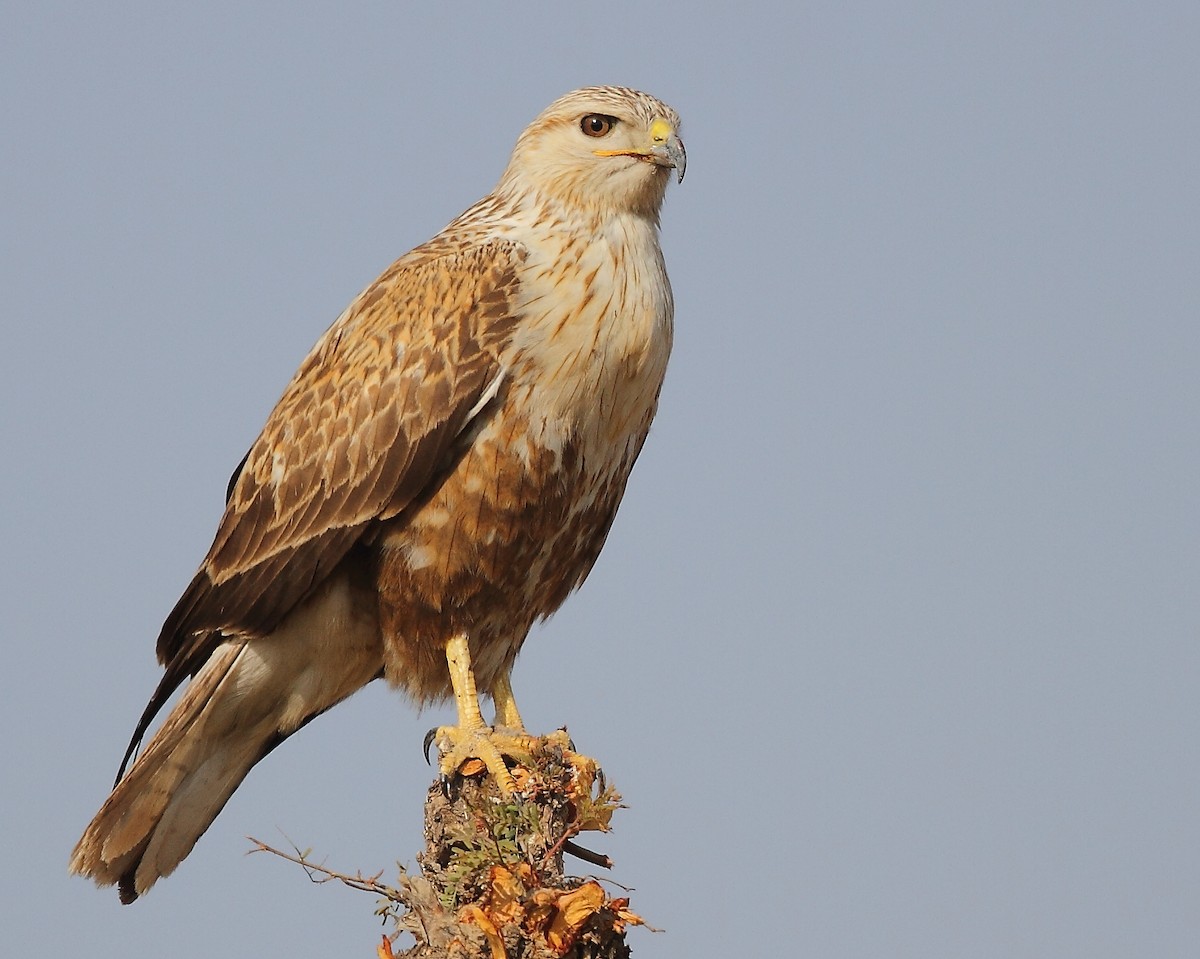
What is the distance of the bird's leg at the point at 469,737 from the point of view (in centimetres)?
545

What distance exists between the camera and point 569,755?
18.1 ft

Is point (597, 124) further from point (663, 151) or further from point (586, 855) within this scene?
point (586, 855)

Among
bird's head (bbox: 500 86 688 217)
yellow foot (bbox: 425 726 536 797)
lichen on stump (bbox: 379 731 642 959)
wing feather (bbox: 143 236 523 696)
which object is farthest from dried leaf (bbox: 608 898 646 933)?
bird's head (bbox: 500 86 688 217)

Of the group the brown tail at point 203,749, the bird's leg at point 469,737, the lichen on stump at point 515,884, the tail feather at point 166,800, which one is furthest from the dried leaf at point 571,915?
the tail feather at point 166,800

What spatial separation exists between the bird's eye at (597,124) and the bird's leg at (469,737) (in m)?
2.00

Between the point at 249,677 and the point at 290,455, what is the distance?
86 centimetres

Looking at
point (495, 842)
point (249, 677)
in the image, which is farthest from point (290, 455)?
point (495, 842)

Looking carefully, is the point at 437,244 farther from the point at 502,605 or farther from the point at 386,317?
the point at 502,605

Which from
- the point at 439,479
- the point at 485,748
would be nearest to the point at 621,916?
the point at 485,748

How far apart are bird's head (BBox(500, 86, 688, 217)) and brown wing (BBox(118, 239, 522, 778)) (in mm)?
382

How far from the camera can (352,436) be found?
6.20m

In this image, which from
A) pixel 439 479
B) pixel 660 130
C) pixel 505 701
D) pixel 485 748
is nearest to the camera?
pixel 485 748

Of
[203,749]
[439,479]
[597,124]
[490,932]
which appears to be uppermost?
[597,124]

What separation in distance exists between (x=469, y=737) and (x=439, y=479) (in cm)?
96
